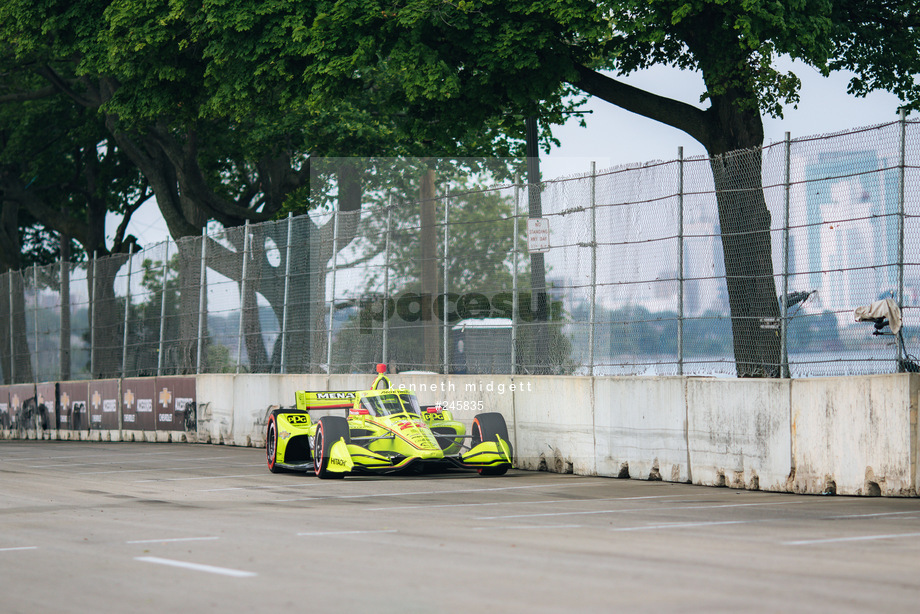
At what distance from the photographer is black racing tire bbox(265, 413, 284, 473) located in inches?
689

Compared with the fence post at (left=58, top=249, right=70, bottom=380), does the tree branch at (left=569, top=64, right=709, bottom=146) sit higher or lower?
higher

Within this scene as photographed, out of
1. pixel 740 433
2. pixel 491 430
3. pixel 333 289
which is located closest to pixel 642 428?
pixel 740 433

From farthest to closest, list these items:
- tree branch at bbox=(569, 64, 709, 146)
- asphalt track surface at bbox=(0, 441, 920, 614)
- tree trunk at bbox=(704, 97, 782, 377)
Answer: tree branch at bbox=(569, 64, 709, 146), tree trunk at bbox=(704, 97, 782, 377), asphalt track surface at bbox=(0, 441, 920, 614)

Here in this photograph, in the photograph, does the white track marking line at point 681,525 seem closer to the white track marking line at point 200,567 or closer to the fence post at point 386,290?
the white track marking line at point 200,567

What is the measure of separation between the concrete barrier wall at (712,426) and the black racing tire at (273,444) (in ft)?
9.44

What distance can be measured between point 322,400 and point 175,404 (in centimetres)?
931

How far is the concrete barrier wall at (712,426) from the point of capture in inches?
515

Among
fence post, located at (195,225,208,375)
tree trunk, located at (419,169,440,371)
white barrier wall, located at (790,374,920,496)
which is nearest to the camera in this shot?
white barrier wall, located at (790,374,920,496)

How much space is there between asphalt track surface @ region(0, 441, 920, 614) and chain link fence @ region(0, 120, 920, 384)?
1940mm

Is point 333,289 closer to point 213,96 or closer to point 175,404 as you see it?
point 213,96

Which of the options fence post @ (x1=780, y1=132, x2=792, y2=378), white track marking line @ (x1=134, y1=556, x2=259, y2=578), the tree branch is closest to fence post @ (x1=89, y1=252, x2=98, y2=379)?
the tree branch

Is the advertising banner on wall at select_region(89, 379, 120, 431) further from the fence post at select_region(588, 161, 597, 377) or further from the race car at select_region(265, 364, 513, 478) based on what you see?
the fence post at select_region(588, 161, 597, 377)

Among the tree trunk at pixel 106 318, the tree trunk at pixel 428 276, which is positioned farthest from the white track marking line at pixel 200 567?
the tree trunk at pixel 106 318

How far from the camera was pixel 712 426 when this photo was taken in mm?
14914
